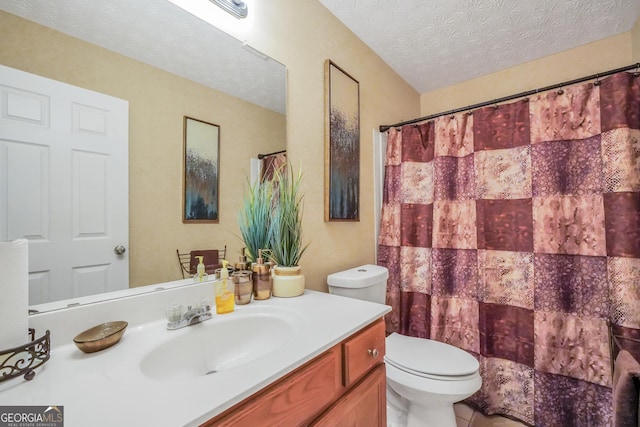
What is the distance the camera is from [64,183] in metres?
0.70

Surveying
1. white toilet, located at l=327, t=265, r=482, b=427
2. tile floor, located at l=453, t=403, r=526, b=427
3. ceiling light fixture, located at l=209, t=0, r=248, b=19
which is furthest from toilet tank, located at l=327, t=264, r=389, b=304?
ceiling light fixture, located at l=209, t=0, r=248, b=19

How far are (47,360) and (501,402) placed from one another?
2.08 metres

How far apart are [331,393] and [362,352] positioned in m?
0.16

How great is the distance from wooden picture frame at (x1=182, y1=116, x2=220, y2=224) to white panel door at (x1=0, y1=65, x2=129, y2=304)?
0.60 ft

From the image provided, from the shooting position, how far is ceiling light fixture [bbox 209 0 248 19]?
1036mm

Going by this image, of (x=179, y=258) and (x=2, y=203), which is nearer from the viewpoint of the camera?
(x=2, y=203)

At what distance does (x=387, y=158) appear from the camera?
1977 millimetres

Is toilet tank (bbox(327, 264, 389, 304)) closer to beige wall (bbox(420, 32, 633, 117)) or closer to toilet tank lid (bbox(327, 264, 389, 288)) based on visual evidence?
toilet tank lid (bbox(327, 264, 389, 288))

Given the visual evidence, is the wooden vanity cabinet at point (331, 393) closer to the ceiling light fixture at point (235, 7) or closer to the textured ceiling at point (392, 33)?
the textured ceiling at point (392, 33)

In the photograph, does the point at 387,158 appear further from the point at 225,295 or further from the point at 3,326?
the point at 3,326

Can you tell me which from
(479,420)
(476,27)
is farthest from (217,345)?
(476,27)

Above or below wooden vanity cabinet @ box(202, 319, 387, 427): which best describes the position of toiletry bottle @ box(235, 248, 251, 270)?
above

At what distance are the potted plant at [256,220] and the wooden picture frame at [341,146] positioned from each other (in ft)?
1.41

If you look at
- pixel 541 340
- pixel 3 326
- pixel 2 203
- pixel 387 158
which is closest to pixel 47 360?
pixel 3 326
